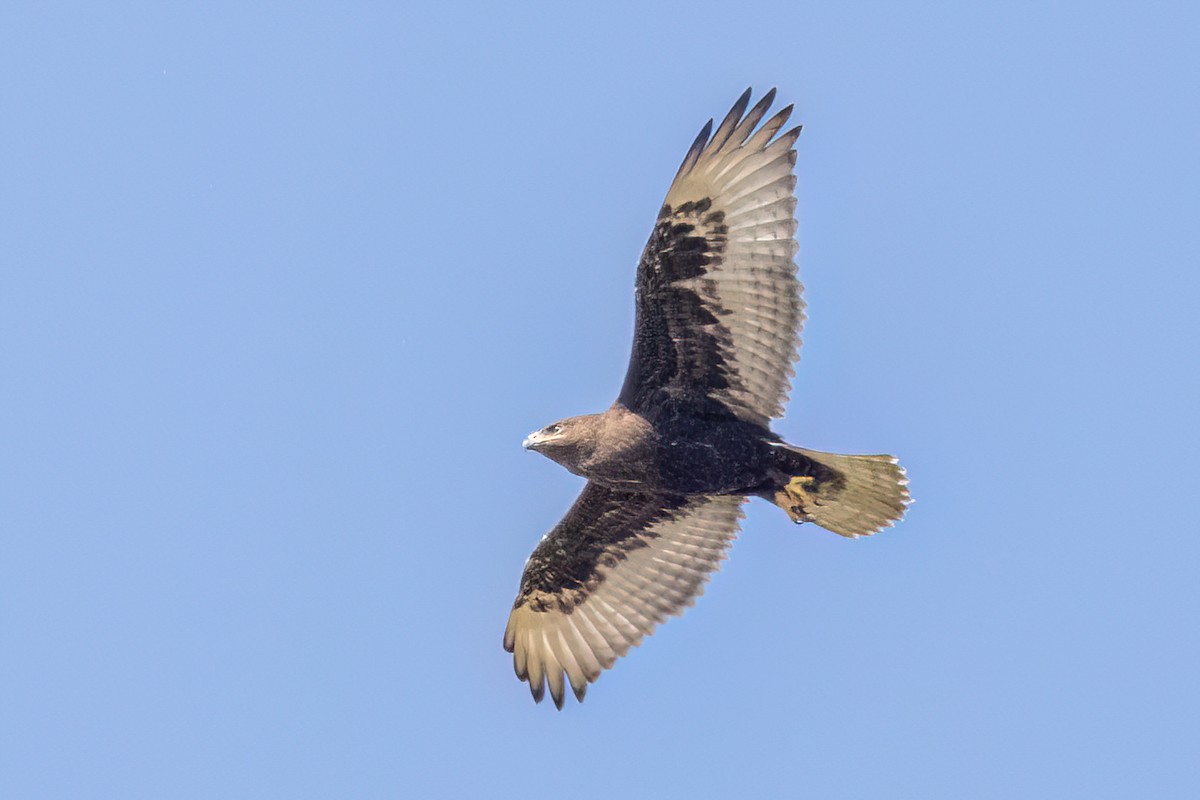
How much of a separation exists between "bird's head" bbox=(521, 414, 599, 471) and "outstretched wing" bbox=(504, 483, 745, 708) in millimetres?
1459

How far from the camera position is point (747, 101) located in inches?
526

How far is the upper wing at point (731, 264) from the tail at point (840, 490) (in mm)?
540

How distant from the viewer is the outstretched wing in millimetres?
15367

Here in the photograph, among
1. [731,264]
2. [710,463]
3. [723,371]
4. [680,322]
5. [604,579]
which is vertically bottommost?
[604,579]

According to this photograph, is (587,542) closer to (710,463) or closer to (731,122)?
(710,463)

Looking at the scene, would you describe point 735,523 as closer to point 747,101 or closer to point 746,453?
point 746,453

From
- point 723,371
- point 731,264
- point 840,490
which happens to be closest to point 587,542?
point 723,371

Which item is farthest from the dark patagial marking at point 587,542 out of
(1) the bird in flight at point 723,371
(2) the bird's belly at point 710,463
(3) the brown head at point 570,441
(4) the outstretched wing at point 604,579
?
(3) the brown head at point 570,441

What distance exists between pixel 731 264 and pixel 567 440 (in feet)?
6.34

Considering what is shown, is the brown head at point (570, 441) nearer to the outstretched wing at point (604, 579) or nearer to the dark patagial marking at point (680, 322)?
the dark patagial marking at point (680, 322)

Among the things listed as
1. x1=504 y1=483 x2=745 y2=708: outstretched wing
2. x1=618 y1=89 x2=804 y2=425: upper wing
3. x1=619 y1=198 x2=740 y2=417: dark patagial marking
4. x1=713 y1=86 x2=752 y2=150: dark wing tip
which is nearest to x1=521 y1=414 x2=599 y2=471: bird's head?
x1=619 y1=198 x2=740 y2=417: dark patagial marking

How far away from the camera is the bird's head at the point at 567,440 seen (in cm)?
1381

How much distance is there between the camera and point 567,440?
13820 millimetres

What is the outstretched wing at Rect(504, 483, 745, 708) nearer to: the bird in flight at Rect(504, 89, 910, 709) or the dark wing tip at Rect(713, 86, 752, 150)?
the bird in flight at Rect(504, 89, 910, 709)
